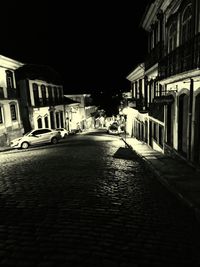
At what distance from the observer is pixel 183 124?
11.4 m

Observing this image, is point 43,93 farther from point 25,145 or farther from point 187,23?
point 187,23

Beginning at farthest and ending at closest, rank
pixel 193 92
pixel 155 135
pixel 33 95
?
pixel 33 95
pixel 155 135
pixel 193 92

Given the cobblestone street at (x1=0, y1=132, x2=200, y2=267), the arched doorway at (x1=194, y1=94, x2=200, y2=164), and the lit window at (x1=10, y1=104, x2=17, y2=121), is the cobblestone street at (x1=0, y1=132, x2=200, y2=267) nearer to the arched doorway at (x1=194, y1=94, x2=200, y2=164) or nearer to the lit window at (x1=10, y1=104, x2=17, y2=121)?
the arched doorway at (x1=194, y1=94, x2=200, y2=164)

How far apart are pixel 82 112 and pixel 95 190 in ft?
138

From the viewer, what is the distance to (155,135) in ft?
55.7

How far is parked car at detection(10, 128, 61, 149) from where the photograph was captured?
18422mm

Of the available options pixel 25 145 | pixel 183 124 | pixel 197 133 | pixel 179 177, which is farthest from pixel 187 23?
pixel 25 145

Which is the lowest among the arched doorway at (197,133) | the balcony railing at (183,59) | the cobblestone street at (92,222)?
the cobblestone street at (92,222)

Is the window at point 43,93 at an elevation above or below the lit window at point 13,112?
above

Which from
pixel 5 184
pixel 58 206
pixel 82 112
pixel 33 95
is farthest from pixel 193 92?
pixel 82 112

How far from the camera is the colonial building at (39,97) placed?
26375 mm

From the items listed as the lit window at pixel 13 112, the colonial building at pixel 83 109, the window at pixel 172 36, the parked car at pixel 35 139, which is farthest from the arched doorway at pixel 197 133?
the colonial building at pixel 83 109

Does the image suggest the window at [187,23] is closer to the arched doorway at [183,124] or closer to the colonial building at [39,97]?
the arched doorway at [183,124]

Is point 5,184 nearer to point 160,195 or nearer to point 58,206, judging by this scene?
point 58,206
